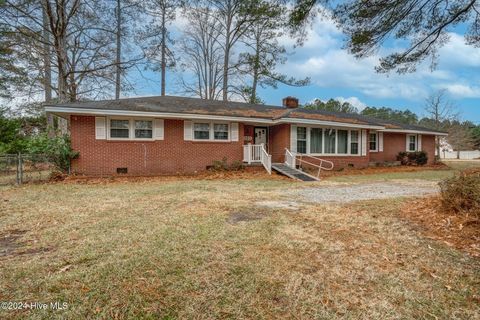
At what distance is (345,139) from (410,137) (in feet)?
26.4

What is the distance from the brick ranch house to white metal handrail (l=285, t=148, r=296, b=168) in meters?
0.05

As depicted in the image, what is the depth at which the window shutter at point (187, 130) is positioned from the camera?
42.0 ft

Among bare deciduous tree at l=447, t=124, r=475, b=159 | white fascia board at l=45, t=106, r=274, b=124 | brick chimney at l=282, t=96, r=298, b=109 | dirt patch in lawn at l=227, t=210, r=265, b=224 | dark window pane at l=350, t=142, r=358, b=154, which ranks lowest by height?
dirt patch in lawn at l=227, t=210, r=265, b=224

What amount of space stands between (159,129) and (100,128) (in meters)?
2.46

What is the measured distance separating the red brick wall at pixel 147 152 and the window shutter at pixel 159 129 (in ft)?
0.63

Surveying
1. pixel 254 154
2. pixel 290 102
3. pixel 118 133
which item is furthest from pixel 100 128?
pixel 290 102

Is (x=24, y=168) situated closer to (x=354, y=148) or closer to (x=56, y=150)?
(x=56, y=150)

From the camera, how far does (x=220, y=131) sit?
13539 millimetres

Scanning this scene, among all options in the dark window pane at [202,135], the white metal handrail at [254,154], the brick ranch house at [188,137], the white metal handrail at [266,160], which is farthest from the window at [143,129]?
the white metal handrail at [266,160]

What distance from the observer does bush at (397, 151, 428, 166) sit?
19.0 m

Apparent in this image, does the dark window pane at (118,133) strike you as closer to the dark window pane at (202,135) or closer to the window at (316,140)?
the dark window pane at (202,135)

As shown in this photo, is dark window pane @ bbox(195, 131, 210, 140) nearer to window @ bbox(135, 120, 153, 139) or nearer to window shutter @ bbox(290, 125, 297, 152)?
window @ bbox(135, 120, 153, 139)

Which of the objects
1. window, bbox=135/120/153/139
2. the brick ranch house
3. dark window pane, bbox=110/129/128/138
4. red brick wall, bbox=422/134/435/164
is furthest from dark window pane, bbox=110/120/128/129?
red brick wall, bbox=422/134/435/164

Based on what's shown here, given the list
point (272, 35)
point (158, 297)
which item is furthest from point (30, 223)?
point (272, 35)
